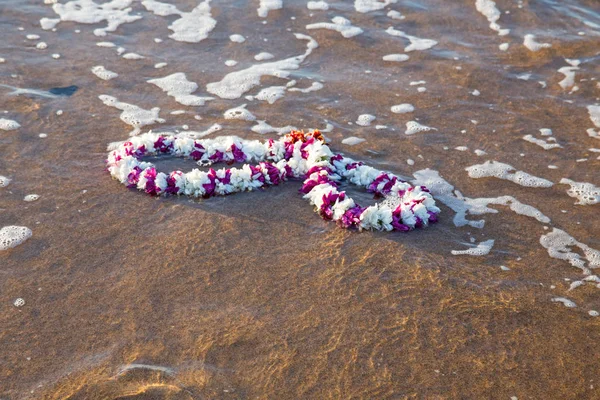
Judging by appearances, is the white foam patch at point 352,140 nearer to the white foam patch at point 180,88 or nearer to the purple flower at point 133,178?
the white foam patch at point 180,88

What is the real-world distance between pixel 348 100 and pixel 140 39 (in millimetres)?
2922

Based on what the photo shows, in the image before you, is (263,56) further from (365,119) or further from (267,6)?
(365,119)

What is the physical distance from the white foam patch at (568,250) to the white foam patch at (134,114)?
12.1ft

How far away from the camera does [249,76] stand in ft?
23.3

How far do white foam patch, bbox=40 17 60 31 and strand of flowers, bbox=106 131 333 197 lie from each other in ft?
10.5

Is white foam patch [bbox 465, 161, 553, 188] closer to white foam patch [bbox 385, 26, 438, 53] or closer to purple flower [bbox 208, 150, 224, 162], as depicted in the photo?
purple flower [bbox 208, 150, 224, 162]

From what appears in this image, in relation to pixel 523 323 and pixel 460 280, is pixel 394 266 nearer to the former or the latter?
pixel 460 280

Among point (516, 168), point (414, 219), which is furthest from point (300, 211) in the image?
point (516, 168)

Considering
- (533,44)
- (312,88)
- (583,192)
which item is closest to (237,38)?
(312,88)

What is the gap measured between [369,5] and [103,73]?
13.2 feet

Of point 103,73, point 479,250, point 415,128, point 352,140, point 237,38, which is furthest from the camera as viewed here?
point 237,38

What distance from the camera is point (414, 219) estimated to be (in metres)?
4.77

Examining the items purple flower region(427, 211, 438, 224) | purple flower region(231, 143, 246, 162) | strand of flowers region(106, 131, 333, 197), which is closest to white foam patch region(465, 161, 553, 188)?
purple flower region(427, 211, 438, 224)

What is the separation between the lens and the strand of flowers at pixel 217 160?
5.05 meters
